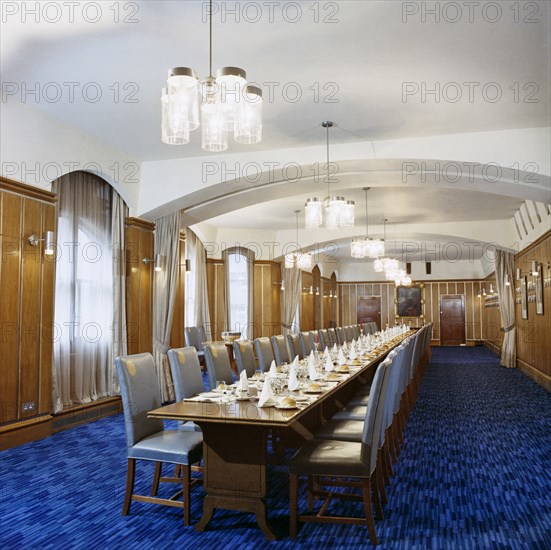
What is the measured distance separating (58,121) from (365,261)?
16.8 meters

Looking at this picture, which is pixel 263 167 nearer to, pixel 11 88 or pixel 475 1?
pixel 11 88

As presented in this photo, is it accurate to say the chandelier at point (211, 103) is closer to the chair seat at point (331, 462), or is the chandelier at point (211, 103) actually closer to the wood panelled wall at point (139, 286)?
the chair seat at point (331, 462)

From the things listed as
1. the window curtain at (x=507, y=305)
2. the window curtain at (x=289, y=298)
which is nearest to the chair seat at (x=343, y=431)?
the window curtain at (x=507, y=305)

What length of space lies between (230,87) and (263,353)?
386 cm

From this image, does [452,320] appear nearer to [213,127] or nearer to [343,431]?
[343,431]

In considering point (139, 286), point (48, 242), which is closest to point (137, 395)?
point (48, 242)

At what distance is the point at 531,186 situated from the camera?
6.66 meters

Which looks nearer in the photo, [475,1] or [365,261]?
[475,1]

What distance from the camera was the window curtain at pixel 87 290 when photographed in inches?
256

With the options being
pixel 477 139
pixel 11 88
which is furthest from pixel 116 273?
pixel 477 139

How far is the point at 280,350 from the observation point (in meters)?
7.17

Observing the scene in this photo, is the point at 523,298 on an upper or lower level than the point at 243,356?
upper

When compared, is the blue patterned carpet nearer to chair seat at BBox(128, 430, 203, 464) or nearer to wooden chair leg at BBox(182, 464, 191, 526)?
wooden chair leg at BBox(182, 464, 191, 526)

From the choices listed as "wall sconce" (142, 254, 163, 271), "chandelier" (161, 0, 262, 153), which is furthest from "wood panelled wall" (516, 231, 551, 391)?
"chandelier" (161, 0, 262, 153)
